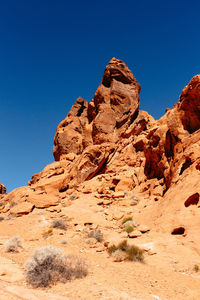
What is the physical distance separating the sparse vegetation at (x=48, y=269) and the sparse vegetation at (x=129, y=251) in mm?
2140

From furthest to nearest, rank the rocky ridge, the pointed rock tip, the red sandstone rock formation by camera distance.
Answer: the red sandstone rock formation
the pointed rock tip
the rocky ridge

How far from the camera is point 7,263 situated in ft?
21.0

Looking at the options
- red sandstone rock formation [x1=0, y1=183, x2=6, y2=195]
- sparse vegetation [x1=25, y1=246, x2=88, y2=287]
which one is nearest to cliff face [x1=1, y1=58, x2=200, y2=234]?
sparse vegetation [x1=25, y1=246, x2=88, y2=287]

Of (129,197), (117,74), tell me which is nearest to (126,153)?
(129,197)

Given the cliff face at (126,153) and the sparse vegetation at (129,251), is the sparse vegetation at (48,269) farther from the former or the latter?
the cliff face at (126,153)

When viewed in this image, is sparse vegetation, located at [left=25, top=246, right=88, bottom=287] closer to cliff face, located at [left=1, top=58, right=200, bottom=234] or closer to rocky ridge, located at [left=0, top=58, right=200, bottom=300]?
rocky ridge, located at [left=0, top=58, right=200, bottom=300]

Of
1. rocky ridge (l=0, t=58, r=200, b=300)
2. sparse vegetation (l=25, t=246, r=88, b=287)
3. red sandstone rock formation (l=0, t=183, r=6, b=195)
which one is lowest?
sparse vegetation (l=25, t=246, r=88, b=287)

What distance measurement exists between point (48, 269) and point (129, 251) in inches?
132

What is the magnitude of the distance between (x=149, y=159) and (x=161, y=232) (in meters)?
10.3

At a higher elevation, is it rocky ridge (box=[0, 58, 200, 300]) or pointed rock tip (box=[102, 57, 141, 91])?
pointed rock tip (box=[102, 57, 141, 91])

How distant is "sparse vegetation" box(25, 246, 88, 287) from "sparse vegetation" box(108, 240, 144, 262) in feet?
7.02

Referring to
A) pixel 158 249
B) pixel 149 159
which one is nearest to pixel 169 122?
pixel 149 159

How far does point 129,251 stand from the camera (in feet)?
24.6

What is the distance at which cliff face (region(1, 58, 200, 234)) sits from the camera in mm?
12055
